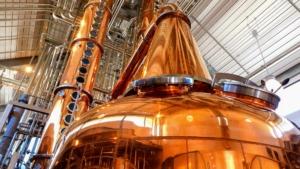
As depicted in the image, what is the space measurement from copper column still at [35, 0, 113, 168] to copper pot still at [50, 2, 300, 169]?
1.12 feet

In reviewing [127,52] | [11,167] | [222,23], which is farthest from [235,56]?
[11,167]

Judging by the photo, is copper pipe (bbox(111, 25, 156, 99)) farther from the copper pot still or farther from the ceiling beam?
the ceiling beam

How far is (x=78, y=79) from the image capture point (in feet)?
4.50

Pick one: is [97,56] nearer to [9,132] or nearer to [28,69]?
[9,132]

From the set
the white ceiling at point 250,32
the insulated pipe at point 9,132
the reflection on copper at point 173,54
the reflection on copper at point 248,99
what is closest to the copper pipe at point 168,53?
the reflection on copper at point 173,54

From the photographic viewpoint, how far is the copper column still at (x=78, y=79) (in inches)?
43.3

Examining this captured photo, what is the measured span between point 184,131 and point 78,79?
3.08 ft

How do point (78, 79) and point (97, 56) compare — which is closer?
point (78, 79)

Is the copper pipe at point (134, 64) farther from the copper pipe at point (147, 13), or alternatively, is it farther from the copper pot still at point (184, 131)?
the copper pipe at point (147, 13)

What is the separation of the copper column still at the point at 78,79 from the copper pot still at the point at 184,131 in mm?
343

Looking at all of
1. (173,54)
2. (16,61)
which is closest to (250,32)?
(173,54)

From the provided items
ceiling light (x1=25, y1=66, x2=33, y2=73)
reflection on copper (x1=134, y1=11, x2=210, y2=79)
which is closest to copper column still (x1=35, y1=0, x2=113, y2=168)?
reflection on copper (x1=134, y1=11, x2=210, y2=79)

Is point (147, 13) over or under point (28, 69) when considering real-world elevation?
under

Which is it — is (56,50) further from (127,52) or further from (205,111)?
(205,111)
